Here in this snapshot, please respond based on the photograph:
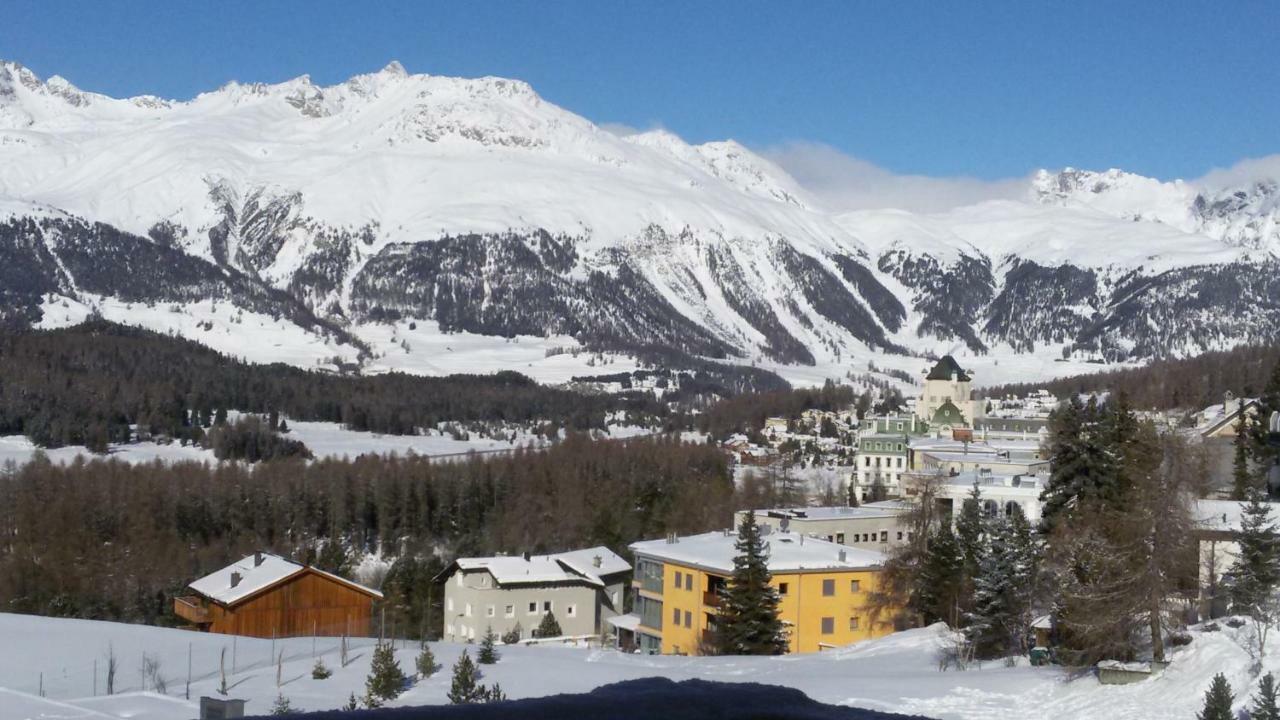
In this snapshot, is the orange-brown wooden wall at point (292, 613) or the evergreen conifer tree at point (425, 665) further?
the orange-brown wooden wall at point (292, 613)

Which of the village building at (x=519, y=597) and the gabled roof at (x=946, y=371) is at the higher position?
the gabled roof at (x=946, y=371)

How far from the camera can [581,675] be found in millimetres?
33906

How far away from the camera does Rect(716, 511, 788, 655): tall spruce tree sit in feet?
145

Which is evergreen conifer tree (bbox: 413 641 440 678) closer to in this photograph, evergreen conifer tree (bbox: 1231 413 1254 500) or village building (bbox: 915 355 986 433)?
evergreen conifer tree (bbox: 1231 413 1254 500)

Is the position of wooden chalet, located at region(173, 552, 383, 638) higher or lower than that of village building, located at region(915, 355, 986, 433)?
lower

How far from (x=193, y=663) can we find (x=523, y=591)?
100 ft

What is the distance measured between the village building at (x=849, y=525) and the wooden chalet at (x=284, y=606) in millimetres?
20790

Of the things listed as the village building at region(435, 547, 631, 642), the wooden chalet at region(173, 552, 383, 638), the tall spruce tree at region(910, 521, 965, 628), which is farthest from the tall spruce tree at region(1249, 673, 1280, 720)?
the village building at region(435, 547, 631, 642)

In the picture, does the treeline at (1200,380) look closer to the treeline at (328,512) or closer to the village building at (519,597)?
the treeline at (328,512)

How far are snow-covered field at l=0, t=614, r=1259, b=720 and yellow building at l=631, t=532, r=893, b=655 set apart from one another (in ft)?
40.1

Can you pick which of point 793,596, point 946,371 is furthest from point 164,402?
point 793,596

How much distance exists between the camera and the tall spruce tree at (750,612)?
44.1 metres

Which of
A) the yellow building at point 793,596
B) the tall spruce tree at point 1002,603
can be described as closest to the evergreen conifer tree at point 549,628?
the yellow building at point 793,596

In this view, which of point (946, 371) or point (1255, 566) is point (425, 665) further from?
point (946, 371)
